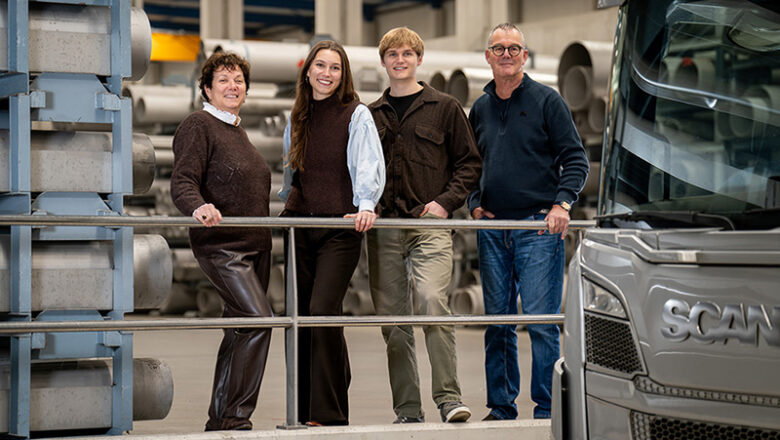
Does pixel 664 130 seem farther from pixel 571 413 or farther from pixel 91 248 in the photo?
pixel 91 248

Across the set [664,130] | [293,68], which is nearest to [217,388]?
[664,130]

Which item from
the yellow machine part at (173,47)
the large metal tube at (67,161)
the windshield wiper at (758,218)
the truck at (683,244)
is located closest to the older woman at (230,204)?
the large metal tube at (67,161)

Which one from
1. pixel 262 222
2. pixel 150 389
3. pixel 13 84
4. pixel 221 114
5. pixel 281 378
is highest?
pixel 13 84

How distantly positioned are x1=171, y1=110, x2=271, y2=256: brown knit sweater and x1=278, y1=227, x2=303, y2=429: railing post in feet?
0.73

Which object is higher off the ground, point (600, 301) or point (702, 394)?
point (600, 301)

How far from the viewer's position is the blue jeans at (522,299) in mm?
5402

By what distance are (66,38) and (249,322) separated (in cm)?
150

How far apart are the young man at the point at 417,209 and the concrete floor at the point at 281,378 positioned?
1018mm

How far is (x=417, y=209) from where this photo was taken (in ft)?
17.2

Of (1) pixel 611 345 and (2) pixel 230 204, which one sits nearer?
(1) pixel 611 345

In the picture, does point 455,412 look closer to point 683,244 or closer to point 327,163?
point 327,163

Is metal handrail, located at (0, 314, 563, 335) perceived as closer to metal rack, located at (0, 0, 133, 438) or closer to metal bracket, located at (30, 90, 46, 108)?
metal rack, located at (0, 0, 133, 438)

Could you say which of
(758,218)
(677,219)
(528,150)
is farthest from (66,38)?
(758,218)

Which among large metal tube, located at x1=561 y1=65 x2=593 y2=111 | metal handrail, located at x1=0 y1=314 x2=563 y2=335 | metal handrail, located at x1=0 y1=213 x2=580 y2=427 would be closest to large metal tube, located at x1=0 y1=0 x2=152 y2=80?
metal handrail, located at x1=0 y1=213 x2=580 y2=427
